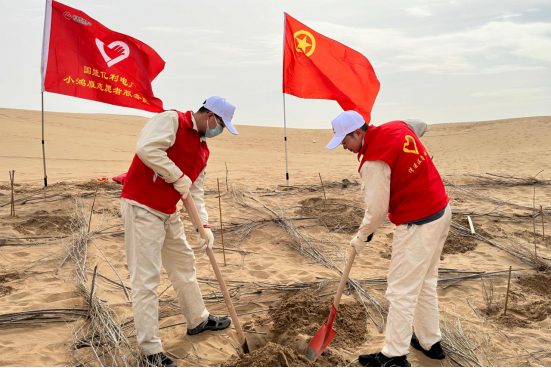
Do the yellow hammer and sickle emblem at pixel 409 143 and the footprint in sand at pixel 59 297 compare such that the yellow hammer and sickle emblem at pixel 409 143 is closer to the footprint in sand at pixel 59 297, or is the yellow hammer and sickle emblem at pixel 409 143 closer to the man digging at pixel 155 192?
the man digging at pixel 155 192

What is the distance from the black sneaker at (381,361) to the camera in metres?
2.69

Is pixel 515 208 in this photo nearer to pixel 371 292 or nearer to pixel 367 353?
pixel 371 292

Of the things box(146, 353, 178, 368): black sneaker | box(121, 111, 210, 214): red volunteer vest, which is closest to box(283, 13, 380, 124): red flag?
box(121, 111, 210, 214): red volunteer vest

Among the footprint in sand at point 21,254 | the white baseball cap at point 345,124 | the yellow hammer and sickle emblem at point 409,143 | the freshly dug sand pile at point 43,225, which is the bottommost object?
the footprint in sand at point 21,254

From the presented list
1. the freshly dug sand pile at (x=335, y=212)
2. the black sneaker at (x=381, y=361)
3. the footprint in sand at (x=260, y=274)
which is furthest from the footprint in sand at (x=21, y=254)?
the black sneaker at (x=381, y=361)

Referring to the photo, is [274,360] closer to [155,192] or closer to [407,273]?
[407,273]

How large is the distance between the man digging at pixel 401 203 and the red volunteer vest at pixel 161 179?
1040 millimetres

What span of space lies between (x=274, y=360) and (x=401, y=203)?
133 cm

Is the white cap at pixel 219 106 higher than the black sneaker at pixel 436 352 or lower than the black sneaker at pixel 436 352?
higher

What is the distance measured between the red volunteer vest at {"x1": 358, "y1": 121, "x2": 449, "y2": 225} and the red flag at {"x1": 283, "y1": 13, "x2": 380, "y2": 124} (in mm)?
4432

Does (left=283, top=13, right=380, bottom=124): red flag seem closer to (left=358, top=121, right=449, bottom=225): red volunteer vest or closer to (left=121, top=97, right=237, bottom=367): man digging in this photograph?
(left=358, top=121, right=449, bottom=225): red volunteer vest

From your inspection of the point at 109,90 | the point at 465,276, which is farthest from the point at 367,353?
the point at 109,90

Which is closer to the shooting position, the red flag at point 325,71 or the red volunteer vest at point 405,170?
the red volunteer vest at point 405,170

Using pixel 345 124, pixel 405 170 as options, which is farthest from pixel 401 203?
pixel 345 124
